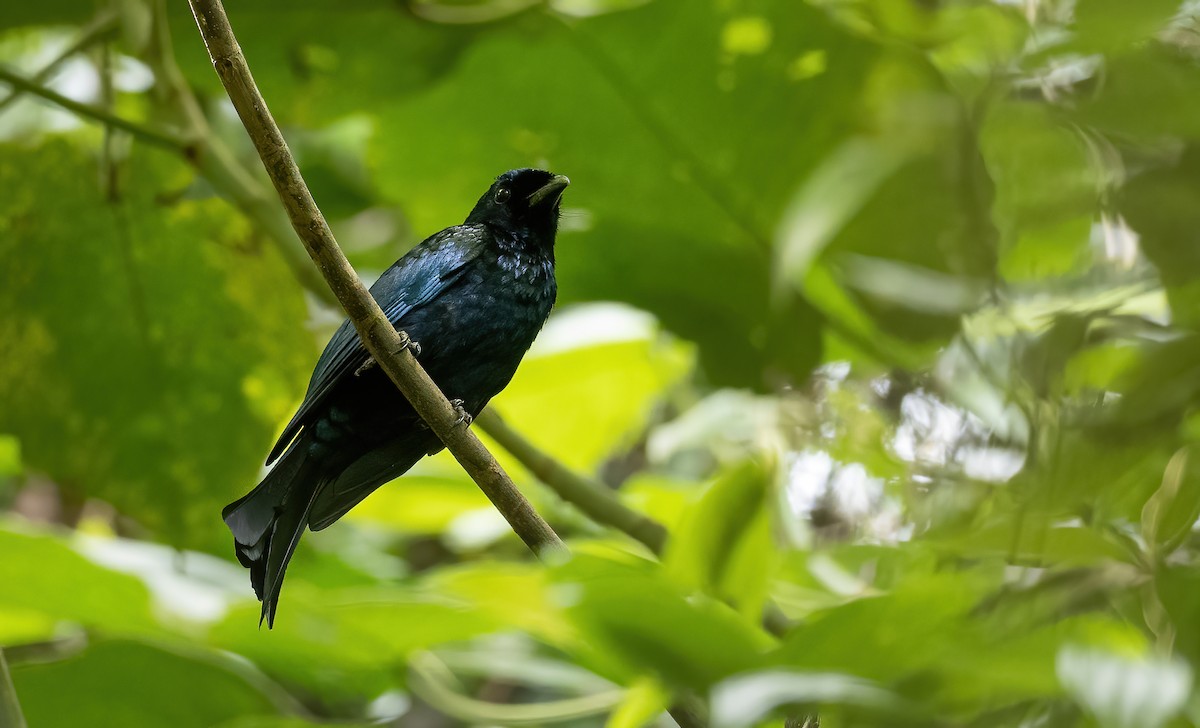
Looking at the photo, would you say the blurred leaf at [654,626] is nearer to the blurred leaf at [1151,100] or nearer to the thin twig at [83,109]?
the blurred leaf at [1151,100]

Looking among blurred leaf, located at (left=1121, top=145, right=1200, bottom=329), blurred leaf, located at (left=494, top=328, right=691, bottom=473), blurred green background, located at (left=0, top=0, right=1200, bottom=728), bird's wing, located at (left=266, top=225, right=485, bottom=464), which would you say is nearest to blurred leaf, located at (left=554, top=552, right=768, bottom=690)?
blurred green background, located at (left=0, top=0, right=1200, bottom=728)

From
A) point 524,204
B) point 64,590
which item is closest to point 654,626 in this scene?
point 64,590

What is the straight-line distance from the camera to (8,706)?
1973mm

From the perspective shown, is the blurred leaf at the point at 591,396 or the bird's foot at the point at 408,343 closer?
the bird's foot at the point at 408,343

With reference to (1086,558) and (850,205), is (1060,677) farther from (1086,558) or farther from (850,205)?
(850,205)

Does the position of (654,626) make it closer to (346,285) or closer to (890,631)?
(890,631)

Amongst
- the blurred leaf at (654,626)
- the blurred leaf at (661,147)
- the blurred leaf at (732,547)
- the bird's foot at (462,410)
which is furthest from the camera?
the blurred leaf at (661,147)

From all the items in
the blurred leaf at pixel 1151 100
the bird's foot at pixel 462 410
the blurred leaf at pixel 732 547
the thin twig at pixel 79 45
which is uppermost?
the thin twig at pixel 79 45

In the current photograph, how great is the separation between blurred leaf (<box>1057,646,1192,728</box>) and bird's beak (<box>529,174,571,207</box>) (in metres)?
2.02

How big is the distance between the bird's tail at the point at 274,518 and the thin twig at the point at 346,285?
0.38 m

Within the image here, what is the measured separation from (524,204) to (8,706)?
1657 mm

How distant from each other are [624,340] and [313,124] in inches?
42.4

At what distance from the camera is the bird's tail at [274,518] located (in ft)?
6.83

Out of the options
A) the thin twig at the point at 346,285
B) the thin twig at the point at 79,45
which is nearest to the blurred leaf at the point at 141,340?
the thin twig at the point at 79,45
